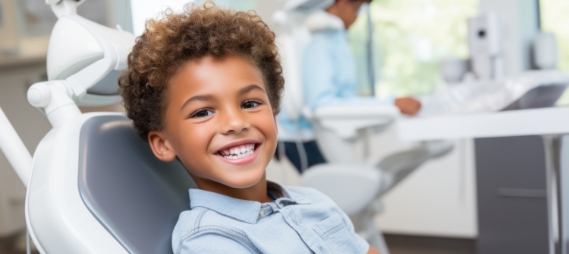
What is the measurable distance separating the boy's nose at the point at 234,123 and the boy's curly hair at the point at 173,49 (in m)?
0.09

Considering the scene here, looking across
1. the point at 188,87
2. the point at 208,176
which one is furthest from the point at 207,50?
the point at 208,176

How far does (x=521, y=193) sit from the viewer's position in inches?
68.2

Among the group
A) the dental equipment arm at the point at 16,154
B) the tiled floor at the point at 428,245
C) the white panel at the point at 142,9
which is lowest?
the tiled floor at the point at 428,245

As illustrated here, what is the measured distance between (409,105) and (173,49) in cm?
107

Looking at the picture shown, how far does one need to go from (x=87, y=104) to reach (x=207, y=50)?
0.24m

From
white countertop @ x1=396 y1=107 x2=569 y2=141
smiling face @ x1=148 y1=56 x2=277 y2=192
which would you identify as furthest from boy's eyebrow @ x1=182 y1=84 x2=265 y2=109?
white countertop @ x1=396 y1=107 x2=569 y2=141

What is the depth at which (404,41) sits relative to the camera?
10.5 ft

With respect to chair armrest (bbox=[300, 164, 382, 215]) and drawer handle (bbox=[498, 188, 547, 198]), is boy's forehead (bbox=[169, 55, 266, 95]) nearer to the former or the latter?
chair armrest (bbox=[300, 164, 382, 215])

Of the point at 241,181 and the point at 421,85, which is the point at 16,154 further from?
the point at 421,85

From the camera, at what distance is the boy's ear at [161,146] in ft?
2.59

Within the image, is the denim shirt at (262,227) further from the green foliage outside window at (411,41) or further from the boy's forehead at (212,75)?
the green foliage outside window at (411,41)

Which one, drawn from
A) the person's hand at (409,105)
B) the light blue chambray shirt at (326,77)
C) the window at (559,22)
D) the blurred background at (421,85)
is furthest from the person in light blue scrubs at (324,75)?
the window at (559,22)

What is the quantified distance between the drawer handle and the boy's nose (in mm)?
1289

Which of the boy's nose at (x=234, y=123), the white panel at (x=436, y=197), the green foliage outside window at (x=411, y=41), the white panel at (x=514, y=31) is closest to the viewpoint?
the boy's nose at (x=234, y=123)
